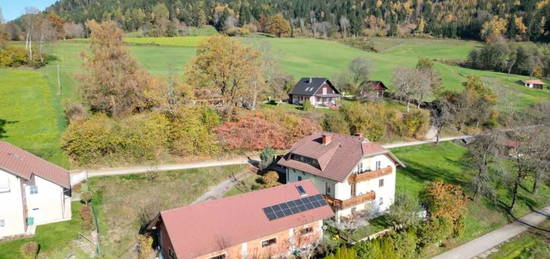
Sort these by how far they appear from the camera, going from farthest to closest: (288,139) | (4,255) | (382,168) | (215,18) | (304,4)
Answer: (304,4) → (215,18) → (288,139) → (382,168) → (4,255)

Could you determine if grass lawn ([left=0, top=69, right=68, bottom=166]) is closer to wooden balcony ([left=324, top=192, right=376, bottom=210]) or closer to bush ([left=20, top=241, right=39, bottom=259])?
bush ([left=20, top=241, right=39, bottom=259])

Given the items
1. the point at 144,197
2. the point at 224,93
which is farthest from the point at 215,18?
the point at 144,197

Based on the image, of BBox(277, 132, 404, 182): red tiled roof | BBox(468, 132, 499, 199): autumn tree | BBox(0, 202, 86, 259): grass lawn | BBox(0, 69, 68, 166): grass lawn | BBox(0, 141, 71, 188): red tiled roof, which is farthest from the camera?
BBox(468, 132, 499, 199): autumn tree

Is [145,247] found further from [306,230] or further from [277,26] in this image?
[277,26]

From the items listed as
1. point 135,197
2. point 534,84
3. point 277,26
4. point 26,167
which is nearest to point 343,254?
point 135,197

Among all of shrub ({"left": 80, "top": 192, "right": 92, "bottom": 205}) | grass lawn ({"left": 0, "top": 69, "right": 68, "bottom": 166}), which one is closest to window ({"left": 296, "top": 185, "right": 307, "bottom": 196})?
shrub ({"left": 80, "top": 192, "right": 92, "bottom": 205})

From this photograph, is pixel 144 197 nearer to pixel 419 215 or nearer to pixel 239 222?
pixel 239 222
